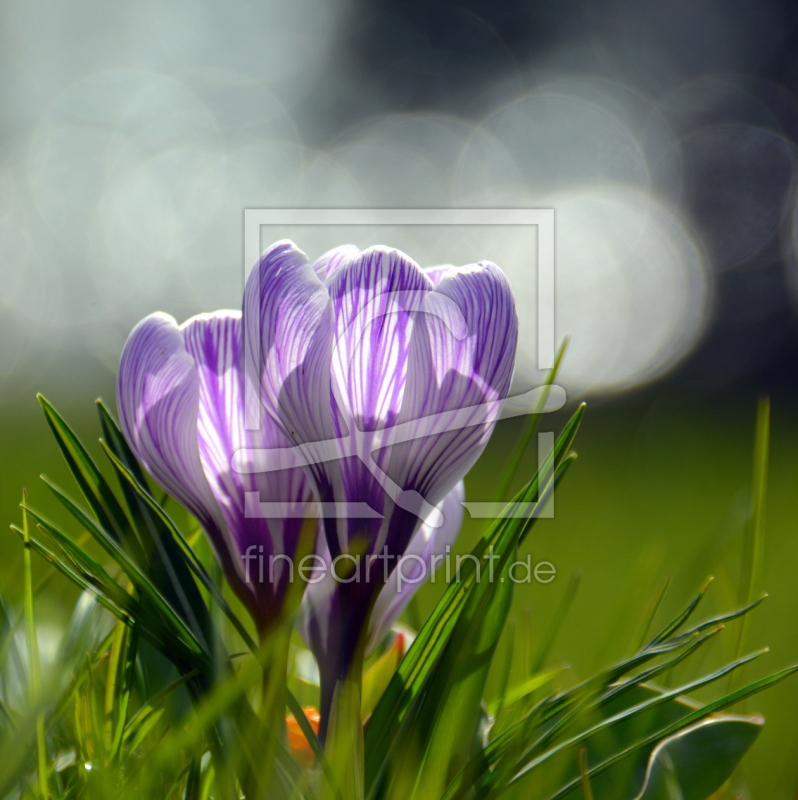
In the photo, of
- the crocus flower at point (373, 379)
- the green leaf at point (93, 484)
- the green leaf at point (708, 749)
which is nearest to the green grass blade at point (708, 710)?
the green leaf at point (708, 749)

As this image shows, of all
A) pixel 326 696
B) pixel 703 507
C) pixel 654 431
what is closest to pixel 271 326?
pixel 326 696

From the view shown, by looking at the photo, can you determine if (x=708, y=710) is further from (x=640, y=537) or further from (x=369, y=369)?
(x=640, y=537)

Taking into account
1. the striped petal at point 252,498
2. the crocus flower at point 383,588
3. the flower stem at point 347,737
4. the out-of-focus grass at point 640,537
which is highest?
the striped petal at point 252,498

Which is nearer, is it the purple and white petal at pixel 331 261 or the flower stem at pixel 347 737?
the flower stem at pixel 347 737

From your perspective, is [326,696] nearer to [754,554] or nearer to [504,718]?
[504,718]

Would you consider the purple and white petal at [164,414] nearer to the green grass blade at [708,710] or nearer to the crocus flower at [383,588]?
the crocus flower at [383,588]

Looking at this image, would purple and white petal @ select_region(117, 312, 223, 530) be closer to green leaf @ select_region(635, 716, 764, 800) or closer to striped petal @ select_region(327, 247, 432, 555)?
striped petal @ select_region(327, 247, 432, 555)
